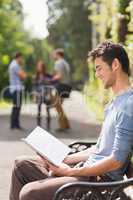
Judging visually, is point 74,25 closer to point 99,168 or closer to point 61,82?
point 61,82

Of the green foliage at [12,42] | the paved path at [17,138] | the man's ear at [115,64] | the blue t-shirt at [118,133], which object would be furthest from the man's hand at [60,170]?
the green foliage at [12,42]

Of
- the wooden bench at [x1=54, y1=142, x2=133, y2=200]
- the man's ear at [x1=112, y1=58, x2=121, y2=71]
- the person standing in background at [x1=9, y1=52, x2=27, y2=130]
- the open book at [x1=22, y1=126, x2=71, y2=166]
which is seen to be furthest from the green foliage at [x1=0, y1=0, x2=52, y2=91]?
the wooden bench at [x1=54, y1=142, x2=133, y2=200]

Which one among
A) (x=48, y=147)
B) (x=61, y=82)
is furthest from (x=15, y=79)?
(x=48, y=147)

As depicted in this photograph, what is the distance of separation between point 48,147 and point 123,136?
62 centimetres

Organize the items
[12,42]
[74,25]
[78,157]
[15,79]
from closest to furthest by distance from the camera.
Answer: [78,157], [15,79], [12,42], [74,25]

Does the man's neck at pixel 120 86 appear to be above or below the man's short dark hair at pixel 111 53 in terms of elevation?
below

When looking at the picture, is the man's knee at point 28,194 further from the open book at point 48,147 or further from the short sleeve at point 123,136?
the short sleeve at point 123,136

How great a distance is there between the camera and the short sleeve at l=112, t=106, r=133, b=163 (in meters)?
4.65

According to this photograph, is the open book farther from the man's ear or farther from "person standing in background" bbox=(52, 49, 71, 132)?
"person standing in background" bbox=(52, 49, 71, 132)

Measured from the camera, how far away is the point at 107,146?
4.83m

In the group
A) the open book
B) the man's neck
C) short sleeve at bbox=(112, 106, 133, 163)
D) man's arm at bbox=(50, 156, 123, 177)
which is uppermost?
the man's neck

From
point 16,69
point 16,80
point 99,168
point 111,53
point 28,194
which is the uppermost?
point 111,53

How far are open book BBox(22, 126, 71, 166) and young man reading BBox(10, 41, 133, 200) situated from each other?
7cm

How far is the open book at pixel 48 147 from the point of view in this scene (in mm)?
4891
